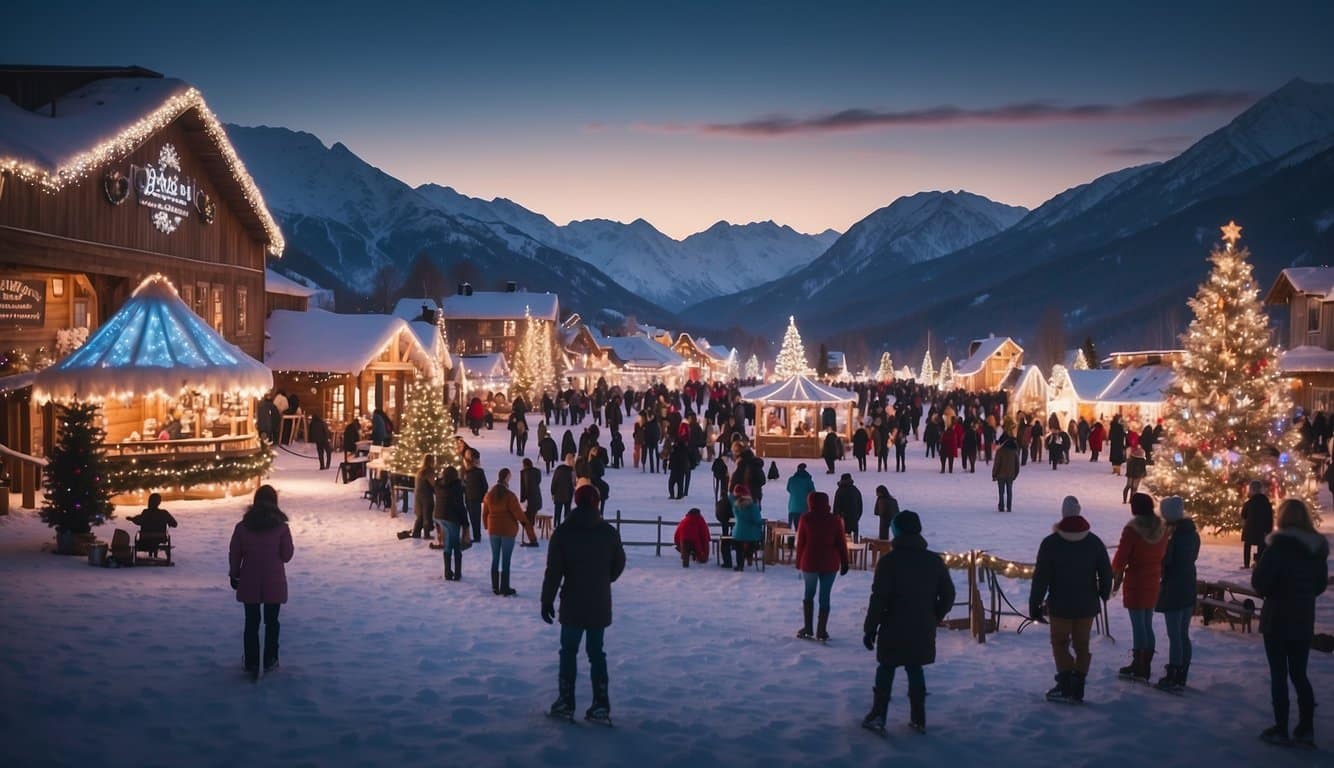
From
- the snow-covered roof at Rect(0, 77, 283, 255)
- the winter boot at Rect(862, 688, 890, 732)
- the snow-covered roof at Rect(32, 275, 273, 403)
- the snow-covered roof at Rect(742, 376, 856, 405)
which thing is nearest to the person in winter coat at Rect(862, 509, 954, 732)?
the winter boot at Rect(862, 688, 890, 732)

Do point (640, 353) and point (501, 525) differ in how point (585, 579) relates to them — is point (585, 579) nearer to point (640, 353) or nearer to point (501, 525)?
point (501, 525)

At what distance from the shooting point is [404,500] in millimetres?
17594

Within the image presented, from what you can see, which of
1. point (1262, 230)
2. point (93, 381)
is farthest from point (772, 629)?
point (1262, 230)

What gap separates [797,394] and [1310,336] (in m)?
15.4

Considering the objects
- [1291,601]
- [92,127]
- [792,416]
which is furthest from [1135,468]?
[92,127]

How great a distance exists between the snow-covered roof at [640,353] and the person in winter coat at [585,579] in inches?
3094

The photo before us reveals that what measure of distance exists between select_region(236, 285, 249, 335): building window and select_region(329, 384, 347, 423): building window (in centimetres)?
550

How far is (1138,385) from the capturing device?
37.5m

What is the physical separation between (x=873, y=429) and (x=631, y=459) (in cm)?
660

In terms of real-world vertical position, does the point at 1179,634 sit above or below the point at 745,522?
below

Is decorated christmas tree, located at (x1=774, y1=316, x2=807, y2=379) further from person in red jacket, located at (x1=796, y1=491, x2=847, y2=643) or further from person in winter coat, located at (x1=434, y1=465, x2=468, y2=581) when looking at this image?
person in red jacket, located at (x1=796, y1=491, x2=847, y2=643)

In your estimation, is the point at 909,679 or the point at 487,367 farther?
the point at 487,367

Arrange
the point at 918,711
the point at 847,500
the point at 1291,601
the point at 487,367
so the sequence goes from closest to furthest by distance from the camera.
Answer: the point at 1291,601
the point at 918,711
the point at 847,500
the point at 487,367

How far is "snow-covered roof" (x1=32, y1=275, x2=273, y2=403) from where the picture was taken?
16.9 meters
